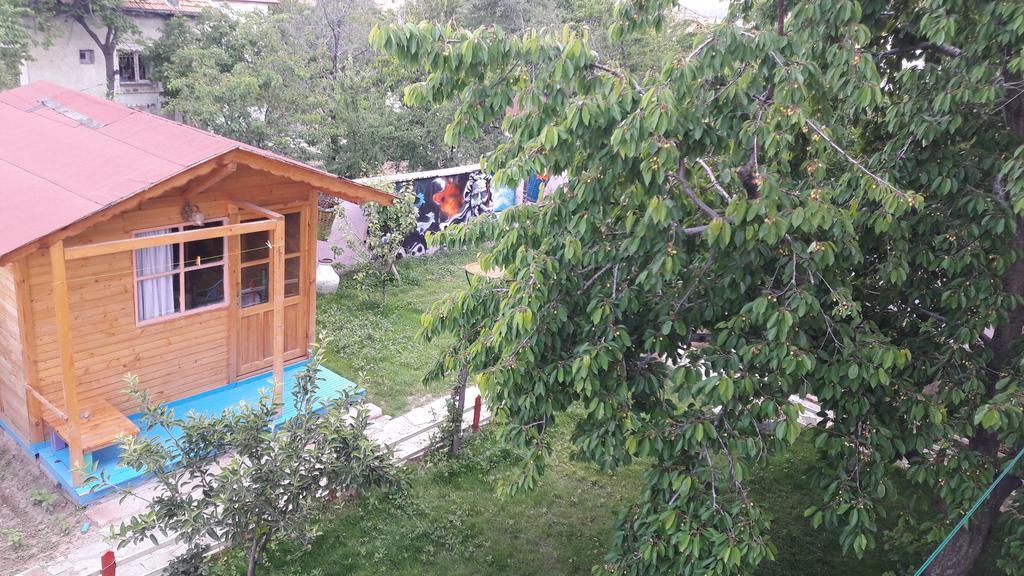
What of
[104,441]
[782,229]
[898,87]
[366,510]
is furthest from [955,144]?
[104,441]

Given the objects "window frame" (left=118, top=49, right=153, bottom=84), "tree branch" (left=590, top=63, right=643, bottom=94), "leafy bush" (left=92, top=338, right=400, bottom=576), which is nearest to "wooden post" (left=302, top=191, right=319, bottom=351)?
"leafy bush" (left=92, top=338, right=400, bottom=576)

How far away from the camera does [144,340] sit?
816cm

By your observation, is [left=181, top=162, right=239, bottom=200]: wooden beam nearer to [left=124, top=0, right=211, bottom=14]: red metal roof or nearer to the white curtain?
the white curtain

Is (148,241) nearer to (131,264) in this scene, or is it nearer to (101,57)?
(131,264)

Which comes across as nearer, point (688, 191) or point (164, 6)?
point (688, 191)

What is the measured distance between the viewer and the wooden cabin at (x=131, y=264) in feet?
22.8

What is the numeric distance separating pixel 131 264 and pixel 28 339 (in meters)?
1.19

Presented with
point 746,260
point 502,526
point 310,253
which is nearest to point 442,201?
point 310,253

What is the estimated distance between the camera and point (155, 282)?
26.7 feet

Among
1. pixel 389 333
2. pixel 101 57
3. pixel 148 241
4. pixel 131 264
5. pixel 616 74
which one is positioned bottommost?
pixel 389 333

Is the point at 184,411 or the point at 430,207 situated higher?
the point at 430,207

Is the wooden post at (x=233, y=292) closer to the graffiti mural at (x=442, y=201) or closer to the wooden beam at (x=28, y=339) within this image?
the wooden beam at (x=28, y=339)

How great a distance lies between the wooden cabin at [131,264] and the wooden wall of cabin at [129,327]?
0.6 inches

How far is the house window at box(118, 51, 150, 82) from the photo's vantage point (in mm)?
22486
